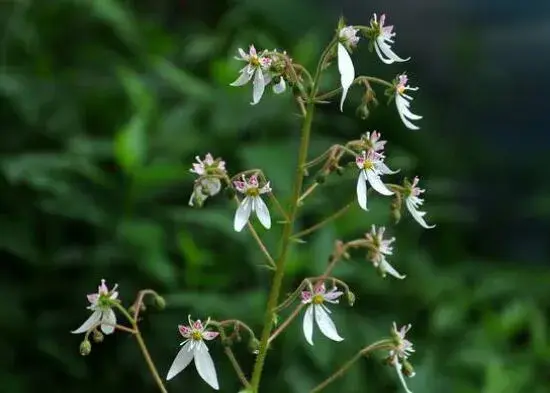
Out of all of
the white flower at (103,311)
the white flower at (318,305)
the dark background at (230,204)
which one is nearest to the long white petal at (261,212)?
the white flower at (318,305)

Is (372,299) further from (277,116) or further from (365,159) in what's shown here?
(365,159)

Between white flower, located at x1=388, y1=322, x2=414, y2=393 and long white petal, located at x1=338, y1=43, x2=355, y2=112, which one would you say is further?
white flower, located at x1=388, y1=322, x2=414, y2=393

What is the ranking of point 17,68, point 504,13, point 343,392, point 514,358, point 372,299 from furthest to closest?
point 504,13, point 17,68, point 372,299, point 514,358, point 343,392

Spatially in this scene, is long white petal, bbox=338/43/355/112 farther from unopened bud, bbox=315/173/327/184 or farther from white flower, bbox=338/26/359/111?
unopened bud, bbox=315/173/327/184

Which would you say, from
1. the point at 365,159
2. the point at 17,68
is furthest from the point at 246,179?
the point at 17,68

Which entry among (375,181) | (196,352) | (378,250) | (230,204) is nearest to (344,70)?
(375,181)

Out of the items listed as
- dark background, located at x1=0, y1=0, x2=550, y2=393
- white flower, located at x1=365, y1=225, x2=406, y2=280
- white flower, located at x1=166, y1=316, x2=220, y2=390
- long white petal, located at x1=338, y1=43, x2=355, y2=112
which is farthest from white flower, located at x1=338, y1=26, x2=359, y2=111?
dark background, located at x1=0, y1=0, x2=550, y2=393

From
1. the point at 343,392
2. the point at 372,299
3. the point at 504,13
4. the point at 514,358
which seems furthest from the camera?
the point at 504,13

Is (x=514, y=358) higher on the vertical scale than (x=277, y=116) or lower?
lower
